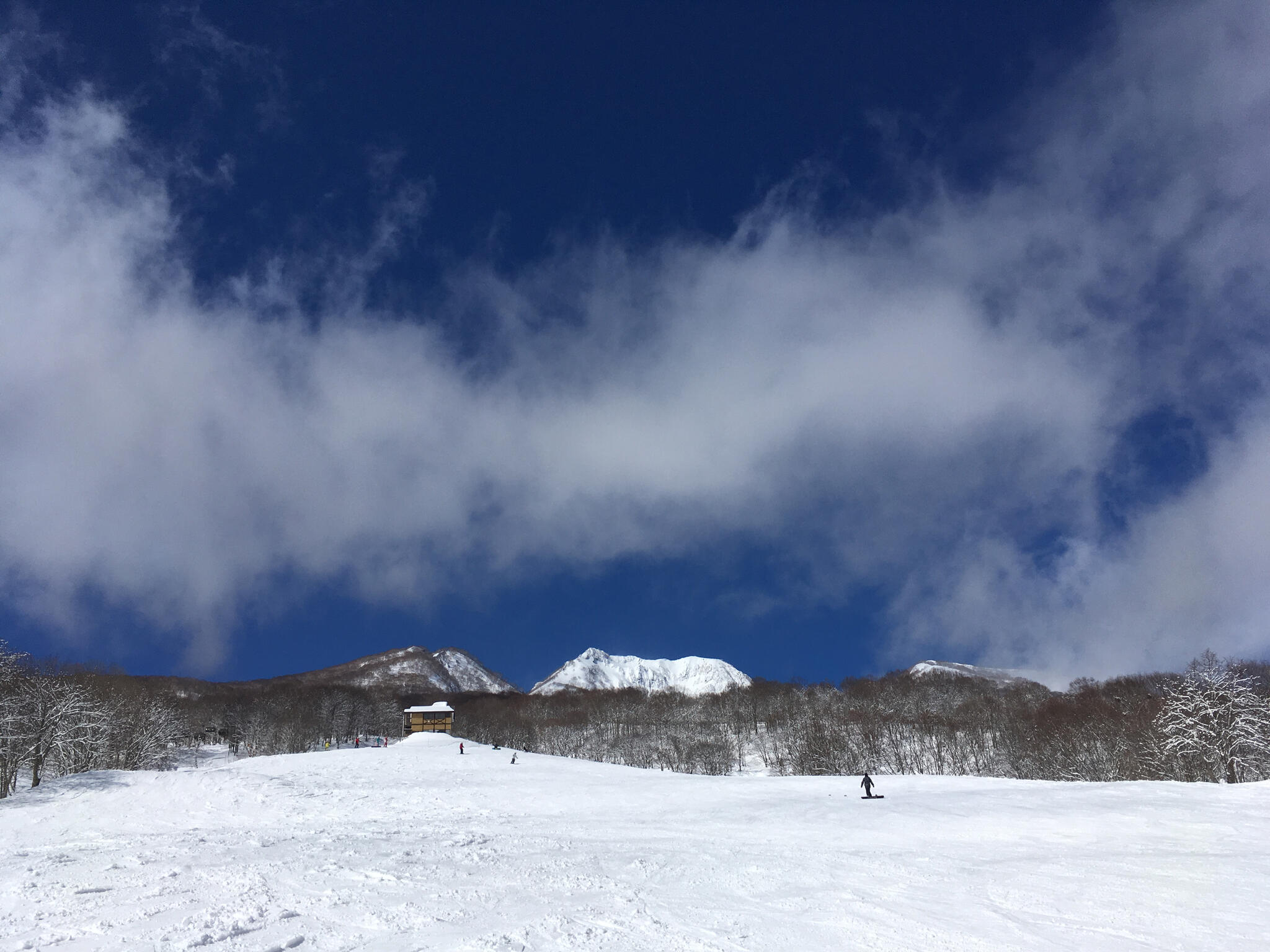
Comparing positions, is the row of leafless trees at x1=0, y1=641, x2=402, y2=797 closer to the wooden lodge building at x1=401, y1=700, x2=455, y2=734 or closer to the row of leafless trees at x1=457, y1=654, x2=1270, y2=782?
the wooden lodge building at x1=401, y1=700, x2=455, y2=734

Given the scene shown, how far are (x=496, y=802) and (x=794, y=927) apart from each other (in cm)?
2660

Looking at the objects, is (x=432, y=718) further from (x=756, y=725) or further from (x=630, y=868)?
(x=630, y=868)

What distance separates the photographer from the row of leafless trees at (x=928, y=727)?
5712cm

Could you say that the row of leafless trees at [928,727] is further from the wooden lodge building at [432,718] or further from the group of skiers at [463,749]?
the group of skiers at [463,749]

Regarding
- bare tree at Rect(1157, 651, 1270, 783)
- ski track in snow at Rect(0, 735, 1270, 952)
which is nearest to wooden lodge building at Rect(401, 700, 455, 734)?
ski track in snow at Rect(0, 735, 1270, 952)

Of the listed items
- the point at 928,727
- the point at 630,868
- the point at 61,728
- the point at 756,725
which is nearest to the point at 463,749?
the point at 61,728

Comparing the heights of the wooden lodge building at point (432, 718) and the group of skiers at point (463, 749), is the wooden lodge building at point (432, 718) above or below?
below

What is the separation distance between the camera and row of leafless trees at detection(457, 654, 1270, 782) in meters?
57.1

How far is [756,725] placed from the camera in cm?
13850

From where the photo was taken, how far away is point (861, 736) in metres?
105

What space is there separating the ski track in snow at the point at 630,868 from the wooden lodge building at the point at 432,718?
63.5 metres

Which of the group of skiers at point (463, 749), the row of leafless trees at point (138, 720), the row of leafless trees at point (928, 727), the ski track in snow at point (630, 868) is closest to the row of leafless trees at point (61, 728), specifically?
the row of leafless trees at point (138, 720)

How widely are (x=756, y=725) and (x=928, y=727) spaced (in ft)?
133

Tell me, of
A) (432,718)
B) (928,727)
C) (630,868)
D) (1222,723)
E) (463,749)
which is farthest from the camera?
(928,727)
